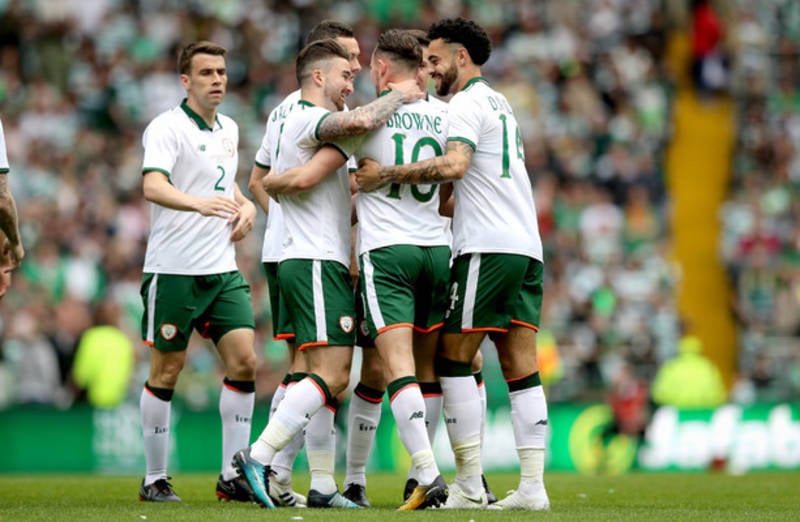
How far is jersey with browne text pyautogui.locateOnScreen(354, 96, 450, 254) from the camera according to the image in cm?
899

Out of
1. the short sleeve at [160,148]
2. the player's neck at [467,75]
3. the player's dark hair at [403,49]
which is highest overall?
the player's dark hair at [403,49]

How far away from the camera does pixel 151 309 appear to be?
10.2 m

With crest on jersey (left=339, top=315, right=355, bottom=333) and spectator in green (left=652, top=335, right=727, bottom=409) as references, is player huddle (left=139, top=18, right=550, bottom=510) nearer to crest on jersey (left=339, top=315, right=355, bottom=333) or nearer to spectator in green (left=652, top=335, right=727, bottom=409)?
crest on jersey (left=339, top=315, right=355, bottom=333)

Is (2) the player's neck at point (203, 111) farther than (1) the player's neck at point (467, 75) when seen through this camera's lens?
Yes

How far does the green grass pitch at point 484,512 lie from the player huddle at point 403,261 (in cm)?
41

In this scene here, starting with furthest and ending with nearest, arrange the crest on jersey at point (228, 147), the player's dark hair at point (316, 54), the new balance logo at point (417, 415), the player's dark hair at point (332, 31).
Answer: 1. the crest on jersey at point (228, 147)
2. the player's dark hair at point (332, 31)
3. the player's dark hair at point (316, 54)
4. the new balance logo at point (417, 415)

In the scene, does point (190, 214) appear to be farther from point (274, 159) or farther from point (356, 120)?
point (356, 120)

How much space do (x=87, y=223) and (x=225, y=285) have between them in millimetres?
10202

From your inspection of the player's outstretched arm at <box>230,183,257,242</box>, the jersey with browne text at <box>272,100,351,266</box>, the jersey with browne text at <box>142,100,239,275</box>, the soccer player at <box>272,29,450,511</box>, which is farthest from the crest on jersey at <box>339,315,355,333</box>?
the jersey with browne text at <box>142,100,239,275</box>

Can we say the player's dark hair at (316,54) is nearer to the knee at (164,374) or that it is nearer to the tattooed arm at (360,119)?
the tattooed arm at (360,119)

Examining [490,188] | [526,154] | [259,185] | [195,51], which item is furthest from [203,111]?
[526,154]

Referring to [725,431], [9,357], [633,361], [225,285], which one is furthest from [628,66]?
[225,285]

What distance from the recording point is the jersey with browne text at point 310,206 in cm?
903

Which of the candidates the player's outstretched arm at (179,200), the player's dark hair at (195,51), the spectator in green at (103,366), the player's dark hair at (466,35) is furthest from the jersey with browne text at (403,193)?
the spectator in green at (103,366)
